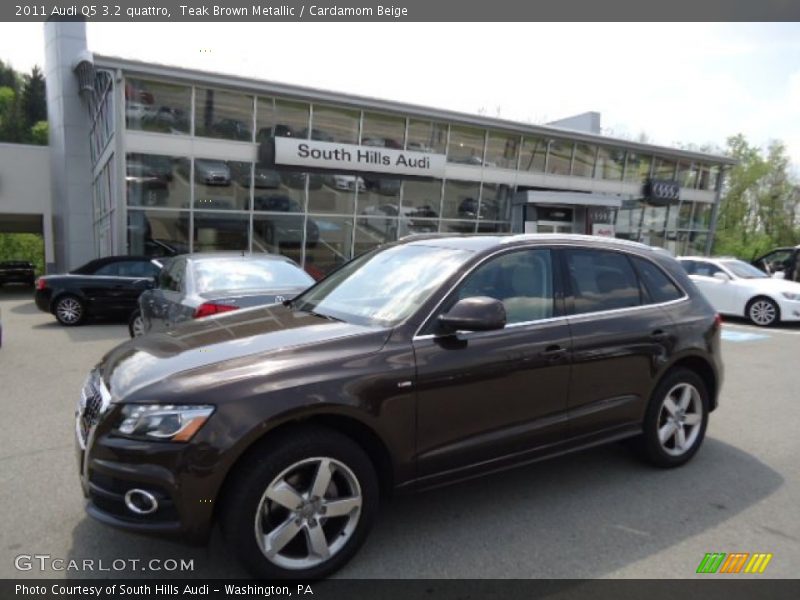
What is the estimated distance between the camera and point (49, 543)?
10.3ft

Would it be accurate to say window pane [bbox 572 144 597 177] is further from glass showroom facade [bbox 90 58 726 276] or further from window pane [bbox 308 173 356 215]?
window pane [bbox 308 173 356 215]

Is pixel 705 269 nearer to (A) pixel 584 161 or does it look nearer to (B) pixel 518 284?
(A) pixel 584 161

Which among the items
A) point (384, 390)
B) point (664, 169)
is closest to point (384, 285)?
point (384, 390)

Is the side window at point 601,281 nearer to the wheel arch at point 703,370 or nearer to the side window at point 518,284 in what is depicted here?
the side window at point 518,284

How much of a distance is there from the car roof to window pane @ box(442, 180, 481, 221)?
1681cm

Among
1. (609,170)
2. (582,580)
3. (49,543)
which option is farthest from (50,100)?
(582,580)

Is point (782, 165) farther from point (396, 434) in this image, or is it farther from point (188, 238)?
point (396, 434)

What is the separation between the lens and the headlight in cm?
256

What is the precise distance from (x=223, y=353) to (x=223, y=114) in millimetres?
15436

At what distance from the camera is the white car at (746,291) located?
12273mm

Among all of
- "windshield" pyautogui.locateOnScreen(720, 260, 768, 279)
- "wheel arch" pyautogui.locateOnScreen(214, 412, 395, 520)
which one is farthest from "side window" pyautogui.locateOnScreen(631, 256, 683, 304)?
"windshield" pyautogui.locateOnScreen(720, 260, 768, 279)

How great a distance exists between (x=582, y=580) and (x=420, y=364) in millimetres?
1328

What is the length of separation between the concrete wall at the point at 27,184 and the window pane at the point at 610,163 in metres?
25.0

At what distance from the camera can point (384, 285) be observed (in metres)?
3.71
